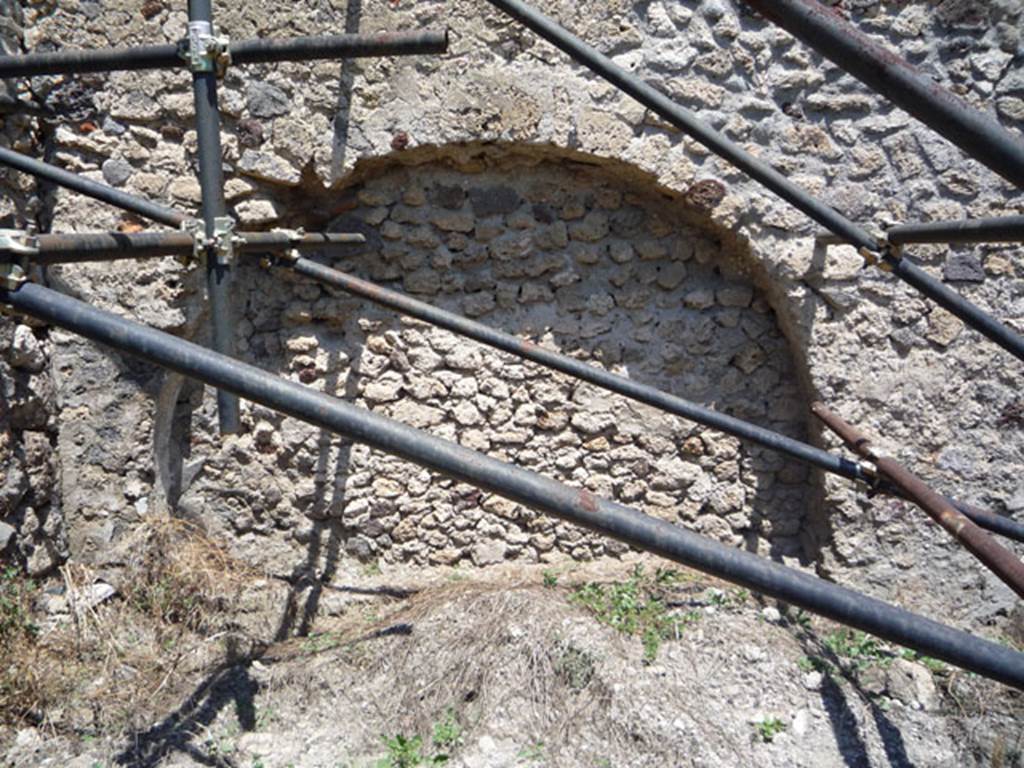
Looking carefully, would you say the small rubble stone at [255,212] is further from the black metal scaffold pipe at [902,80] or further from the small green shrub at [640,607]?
the black metal scaffold pipe at [902,80]

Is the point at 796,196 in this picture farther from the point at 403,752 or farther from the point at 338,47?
the point at 403,752

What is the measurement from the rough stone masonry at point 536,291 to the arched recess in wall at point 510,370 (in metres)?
0.01

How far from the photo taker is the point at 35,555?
2857 mm

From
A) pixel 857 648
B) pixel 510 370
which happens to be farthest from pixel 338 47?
pixel 857 648

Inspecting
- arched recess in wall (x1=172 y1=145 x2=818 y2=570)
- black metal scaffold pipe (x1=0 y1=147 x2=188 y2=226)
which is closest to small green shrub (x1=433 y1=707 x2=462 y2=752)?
arched recess in wall (x1=172 y1=145 x2=818 y2=570)

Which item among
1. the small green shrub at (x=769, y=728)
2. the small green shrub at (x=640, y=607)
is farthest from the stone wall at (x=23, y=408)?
the small green shrub at (x=769, y=728)

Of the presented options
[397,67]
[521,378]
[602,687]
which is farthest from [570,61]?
[602,687]

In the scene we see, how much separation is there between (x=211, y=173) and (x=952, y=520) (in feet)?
7.13

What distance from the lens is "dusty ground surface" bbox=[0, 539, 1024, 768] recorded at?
2473 mm

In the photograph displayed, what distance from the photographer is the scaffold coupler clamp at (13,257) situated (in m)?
1.24

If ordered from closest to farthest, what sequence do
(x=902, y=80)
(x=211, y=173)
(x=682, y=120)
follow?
1. (x=902, y=80)
2. (x=211, y=173)
3. (x=682, y=120)

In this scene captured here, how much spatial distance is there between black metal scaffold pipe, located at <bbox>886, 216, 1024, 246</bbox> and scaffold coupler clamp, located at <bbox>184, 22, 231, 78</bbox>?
196 cm

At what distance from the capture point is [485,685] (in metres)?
2.67

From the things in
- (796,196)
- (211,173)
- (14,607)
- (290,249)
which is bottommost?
(14,607)
